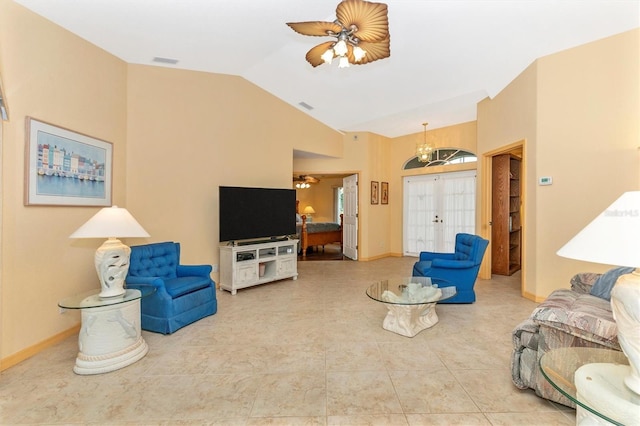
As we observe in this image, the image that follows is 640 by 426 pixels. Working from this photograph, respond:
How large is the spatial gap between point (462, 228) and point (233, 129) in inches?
209

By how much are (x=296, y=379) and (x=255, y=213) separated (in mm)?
2902

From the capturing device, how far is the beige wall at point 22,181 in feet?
7.66

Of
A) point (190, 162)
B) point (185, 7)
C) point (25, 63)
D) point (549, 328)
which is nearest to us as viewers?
point (549, 328)

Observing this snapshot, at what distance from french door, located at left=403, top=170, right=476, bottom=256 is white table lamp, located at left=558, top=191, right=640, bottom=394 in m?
5.50

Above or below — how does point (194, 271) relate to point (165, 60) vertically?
below

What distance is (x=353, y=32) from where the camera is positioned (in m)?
2.44

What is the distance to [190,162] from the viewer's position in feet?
13.7

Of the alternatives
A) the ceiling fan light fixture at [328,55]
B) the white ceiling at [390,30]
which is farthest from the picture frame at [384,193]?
the ceiling fan light fixture at [328,55]

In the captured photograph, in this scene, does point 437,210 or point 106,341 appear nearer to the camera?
point 106,341

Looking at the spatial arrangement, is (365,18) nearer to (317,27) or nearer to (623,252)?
(317,27)

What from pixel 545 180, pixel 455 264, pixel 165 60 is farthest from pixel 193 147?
pixel 545 180

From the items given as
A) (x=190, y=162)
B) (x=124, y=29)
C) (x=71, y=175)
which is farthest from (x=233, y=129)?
(x=71, y=175)

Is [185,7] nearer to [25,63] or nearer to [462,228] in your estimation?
[25,63]

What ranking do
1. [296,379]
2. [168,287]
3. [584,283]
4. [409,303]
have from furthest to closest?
[168,287]
[409,303]
[584,283]
[296,379]
